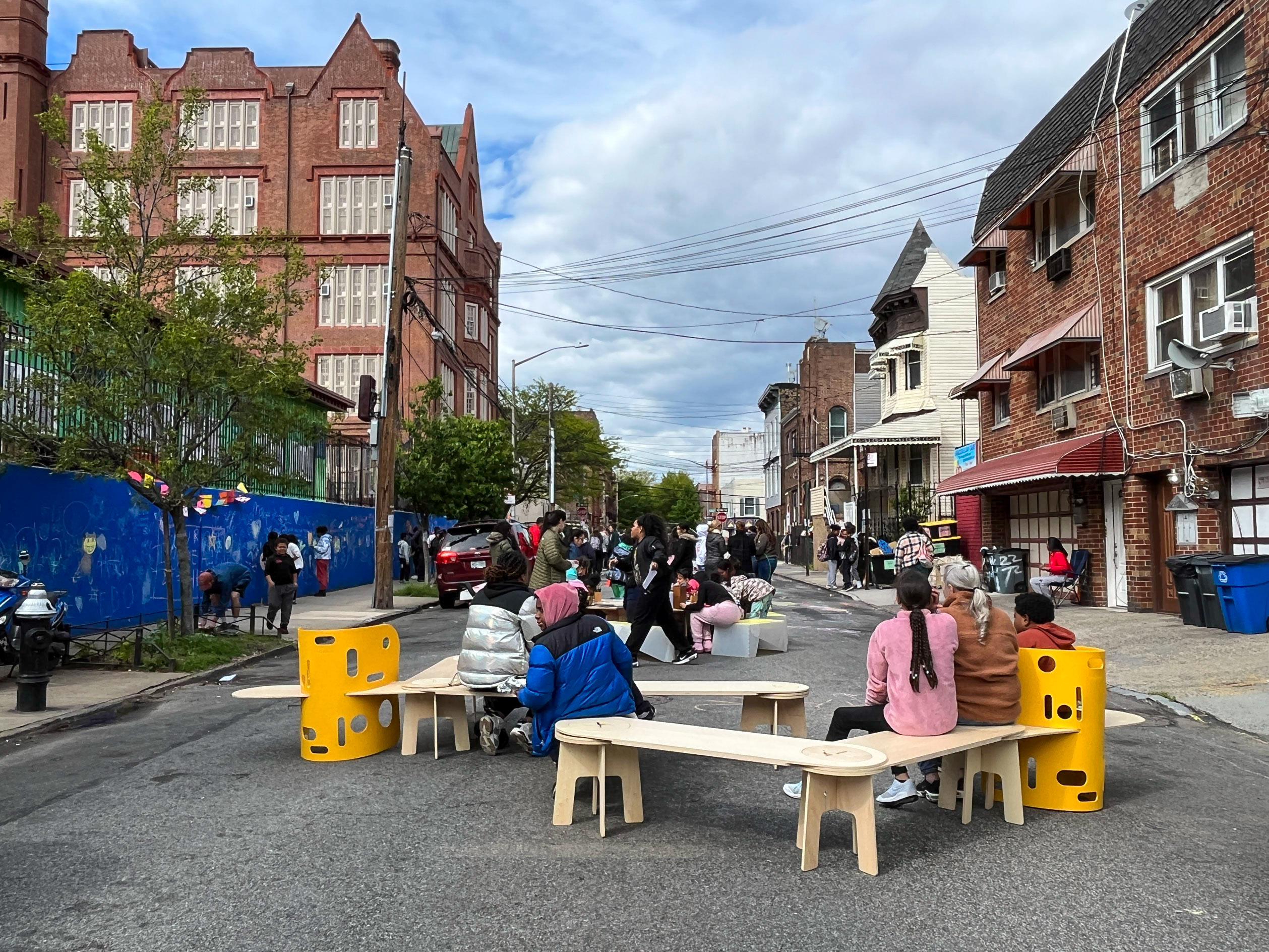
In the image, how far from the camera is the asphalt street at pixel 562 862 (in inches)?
173

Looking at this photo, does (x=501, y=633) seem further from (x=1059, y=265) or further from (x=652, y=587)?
(x=1059, y=265)

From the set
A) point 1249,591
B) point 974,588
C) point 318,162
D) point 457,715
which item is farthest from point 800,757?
point 318,162

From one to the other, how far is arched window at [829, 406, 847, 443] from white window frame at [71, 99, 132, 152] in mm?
34904

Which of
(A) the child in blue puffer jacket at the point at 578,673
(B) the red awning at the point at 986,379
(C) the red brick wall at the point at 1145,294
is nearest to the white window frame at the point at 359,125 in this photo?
(B) the red awning at the point at 986,379

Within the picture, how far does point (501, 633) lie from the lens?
24.8 feet

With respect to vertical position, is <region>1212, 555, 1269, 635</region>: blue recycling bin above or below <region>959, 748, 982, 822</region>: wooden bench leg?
above

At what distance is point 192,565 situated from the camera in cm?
1908

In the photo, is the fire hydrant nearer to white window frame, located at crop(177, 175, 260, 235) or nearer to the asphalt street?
the asphalt street

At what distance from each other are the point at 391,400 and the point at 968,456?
15762mm

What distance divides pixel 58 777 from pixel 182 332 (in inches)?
254

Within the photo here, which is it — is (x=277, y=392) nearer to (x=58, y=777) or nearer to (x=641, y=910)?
(x=58, y=777)

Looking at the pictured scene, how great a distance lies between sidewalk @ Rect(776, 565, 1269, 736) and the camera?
9.89 m

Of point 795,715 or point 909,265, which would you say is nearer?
point 795,715

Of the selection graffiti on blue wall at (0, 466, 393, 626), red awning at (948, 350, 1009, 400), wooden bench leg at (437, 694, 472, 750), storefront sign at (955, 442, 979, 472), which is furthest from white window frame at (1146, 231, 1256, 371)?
graffiti on blue wall at (0, 466, 393, 626)
